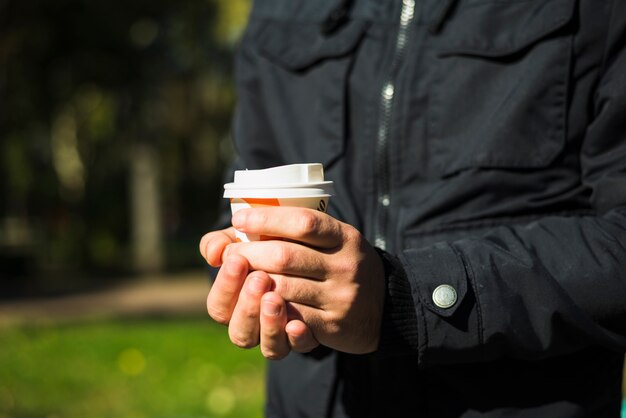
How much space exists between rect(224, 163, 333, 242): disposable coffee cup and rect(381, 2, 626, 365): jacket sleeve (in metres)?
0.22

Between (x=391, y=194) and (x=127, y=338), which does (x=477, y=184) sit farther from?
(x=127, y=338)

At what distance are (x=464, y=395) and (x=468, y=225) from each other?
0.34 metres

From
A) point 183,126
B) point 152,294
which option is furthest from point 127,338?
point 183,126

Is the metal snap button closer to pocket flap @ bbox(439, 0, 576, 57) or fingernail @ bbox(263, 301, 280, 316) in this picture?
fingernail @ bbox(263, 301, 280, 316)

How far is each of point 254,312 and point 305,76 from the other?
75cm

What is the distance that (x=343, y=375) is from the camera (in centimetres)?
171

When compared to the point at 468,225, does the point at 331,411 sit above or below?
below

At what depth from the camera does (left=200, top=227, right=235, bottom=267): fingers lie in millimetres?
1444

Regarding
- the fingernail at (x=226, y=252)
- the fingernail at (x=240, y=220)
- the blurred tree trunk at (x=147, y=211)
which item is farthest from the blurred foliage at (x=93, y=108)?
the fingernail at (x=240, y=220)

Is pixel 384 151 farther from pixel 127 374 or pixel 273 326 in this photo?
pixel 127 374

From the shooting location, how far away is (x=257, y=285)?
124 cm

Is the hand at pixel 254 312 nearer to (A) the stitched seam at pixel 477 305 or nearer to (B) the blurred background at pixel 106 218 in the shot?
(A) the stitched seam at pixel 477 305

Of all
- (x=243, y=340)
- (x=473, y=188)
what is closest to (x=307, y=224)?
(x=243, y=340)

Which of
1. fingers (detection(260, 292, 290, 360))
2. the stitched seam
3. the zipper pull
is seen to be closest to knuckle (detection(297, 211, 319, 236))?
fingers (detection(260, 292, 290, 360))
